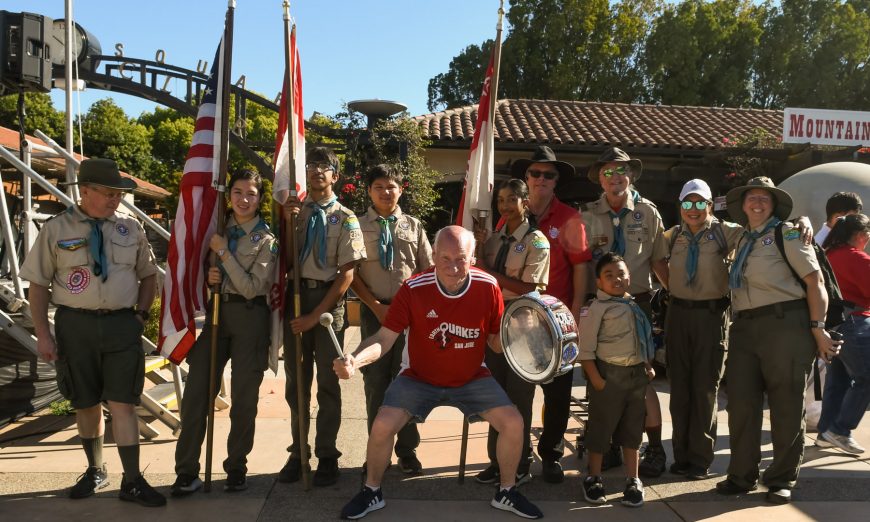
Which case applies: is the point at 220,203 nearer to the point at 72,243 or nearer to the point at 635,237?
the point at 72,243

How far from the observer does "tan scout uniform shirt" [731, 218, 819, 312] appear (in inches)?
163

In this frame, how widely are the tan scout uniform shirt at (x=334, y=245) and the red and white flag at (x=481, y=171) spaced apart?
2.72ft

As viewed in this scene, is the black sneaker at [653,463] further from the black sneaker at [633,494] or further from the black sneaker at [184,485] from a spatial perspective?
the black sneaker at [184,485]

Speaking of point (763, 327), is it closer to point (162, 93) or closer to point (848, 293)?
point (848, 293)

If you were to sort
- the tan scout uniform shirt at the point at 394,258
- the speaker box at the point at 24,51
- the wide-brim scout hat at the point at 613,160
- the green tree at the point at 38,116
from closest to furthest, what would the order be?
the tan scout uniform shirt at the point at 394,258, the wide-brim scout hat at the point at 613,160, the speaker box at the point at 24,51, the green tree at the point at 38,116

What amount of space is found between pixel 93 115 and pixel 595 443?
36.9 meters

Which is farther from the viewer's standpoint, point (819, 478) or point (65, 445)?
point (65, 445)

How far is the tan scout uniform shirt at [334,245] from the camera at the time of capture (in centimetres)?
443

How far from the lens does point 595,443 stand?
4.24m

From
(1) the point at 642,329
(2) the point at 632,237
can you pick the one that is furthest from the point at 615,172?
(1) the point at 642,329

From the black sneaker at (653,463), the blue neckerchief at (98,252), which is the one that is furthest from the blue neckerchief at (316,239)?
the black sneaker at (653,463)

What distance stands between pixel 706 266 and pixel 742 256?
0.29m

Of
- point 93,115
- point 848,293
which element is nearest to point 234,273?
point 848,293

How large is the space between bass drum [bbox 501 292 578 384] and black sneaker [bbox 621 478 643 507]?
0.91 m
